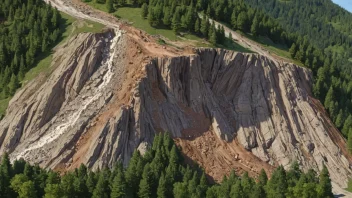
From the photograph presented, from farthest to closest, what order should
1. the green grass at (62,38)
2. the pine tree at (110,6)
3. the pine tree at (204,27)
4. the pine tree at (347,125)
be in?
the pine tree at (110,6) → the pine tree at (204,27) → the pine tree at (347,125) → the green grass at (62,38)

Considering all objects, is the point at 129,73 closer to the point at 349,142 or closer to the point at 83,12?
the point at 83,12

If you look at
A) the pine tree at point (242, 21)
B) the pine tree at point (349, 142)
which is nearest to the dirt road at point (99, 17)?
the pine tree at point (242, 21)

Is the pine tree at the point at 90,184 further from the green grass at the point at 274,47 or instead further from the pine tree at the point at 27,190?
the green grass at the point at 274,47

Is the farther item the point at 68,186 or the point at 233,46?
the point at 233,46

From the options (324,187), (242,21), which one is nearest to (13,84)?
(242,21)

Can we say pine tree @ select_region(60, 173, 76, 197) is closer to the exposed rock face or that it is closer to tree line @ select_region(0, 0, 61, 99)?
the exposed rock face
